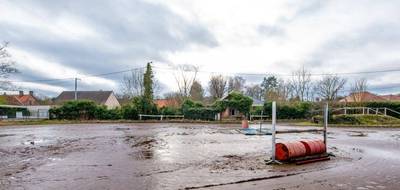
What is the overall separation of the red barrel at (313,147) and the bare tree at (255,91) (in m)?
65.9

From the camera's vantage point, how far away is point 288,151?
29.3 ft

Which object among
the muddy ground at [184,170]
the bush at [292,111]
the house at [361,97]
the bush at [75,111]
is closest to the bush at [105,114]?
the bush at [75,111]

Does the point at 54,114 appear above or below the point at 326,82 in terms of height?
below

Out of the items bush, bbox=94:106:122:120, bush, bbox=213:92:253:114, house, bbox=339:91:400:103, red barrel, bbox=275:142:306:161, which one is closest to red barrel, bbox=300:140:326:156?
red barrel, bbox=275:142:306:161

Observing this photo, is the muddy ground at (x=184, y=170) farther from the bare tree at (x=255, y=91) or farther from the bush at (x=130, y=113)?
the bare tree at (x=255, y=91)

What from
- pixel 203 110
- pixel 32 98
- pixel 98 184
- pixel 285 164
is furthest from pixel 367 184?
pixel 32 98

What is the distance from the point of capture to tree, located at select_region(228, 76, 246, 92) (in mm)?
71500

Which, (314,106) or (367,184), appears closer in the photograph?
(367,184)

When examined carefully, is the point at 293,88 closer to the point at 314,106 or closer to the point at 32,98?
the point at 314,106

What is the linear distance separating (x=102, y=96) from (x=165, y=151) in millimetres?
58619

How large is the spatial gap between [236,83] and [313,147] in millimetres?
64048

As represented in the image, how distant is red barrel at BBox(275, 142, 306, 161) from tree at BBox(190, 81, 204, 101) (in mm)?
53413

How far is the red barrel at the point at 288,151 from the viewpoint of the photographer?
29.4 ft

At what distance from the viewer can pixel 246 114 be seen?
40.6 m
